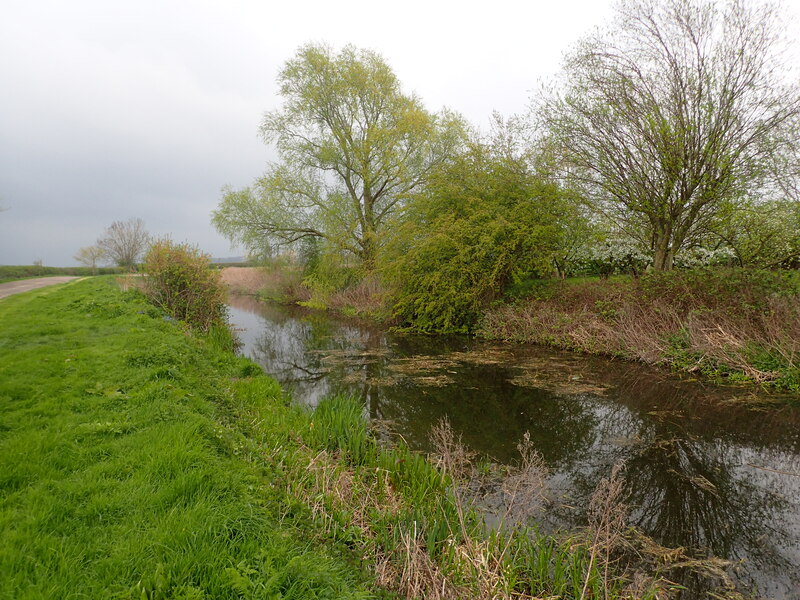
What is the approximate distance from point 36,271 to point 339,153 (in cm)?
2409

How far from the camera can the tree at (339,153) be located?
22.4 meters

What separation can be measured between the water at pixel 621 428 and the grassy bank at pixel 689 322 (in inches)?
29.0

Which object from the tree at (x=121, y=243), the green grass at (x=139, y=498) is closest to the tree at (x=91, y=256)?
the tree at (x=121, y=243)

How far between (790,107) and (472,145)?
366 inches

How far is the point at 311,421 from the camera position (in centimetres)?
638

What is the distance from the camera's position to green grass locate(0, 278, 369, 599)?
2.42m

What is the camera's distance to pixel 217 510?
10.0 feet

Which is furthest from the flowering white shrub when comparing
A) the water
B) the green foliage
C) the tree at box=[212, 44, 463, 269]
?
the tree at box=[212, 44, 463, 269]

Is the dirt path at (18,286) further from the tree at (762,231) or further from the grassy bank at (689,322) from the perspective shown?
the tree at (762,231)

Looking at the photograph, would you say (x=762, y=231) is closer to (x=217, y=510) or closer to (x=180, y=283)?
(x=217, y=510)

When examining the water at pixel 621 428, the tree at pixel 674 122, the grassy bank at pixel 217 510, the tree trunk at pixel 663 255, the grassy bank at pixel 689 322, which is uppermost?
the tree at pixel 674 122

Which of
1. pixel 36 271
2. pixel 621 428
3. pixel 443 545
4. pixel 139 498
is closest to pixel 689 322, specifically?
pixel 621 428

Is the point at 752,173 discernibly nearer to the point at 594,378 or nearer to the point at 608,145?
the point at 608,145

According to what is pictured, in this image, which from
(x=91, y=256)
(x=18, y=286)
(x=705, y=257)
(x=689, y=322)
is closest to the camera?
(x=689, y=322)
